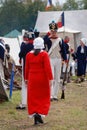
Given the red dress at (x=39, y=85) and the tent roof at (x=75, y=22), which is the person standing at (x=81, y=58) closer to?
the tent roof at (x=75, y=22)

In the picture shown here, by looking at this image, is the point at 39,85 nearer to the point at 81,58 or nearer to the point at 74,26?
the point at 81,58

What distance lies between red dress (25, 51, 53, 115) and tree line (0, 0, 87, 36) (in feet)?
180

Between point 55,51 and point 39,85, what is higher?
point 39,85

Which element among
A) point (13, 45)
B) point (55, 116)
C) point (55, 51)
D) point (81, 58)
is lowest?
point (13, 45)

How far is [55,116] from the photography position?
1118 centimetres

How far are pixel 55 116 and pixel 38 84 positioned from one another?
129 centimetres

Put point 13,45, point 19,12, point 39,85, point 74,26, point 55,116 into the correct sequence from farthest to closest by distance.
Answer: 1. point 19,12
2. point 74,26
3. point 13,45
4. point 55,116
5. point 39,85

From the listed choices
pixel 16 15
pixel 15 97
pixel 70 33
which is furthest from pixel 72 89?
pixel 16 15

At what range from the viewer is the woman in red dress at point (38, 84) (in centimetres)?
1010

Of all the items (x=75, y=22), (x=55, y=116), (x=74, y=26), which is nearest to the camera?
(x=55, y=116)

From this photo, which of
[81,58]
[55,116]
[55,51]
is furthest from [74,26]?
[55,116]

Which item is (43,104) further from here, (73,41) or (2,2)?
(2,2)

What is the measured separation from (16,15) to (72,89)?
168 feet

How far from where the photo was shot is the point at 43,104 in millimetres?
10141
